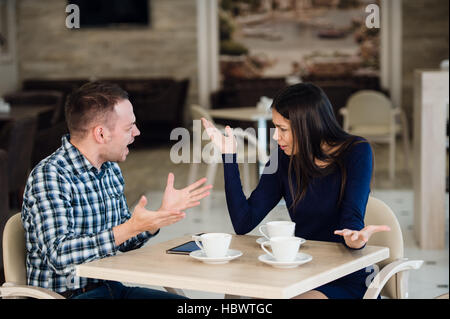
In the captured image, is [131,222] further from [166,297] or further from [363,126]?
[363,126]

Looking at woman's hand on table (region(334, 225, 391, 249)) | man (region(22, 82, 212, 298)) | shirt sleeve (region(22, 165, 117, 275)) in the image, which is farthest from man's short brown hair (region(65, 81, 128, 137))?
woman's hand on table (region(334, 225, 391, 249))

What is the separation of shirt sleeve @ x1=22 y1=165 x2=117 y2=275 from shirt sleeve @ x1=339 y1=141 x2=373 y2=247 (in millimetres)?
714

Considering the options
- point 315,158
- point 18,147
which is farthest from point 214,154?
point 315,158

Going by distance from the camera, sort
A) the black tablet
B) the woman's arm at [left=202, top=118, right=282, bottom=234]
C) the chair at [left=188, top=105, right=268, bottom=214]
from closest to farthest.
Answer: the black tablet, the woman's arm at [left=202, top=118, right=282, bottom=234], the chair at [left=188, top=105, right=268, bottom=214]

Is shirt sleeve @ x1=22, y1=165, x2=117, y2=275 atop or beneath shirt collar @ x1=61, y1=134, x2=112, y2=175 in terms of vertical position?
beneath

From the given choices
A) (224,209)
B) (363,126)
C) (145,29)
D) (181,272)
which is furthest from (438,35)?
(181,272)

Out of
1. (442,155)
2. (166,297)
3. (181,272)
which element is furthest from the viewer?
(442,155)

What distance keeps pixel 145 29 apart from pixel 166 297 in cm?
856

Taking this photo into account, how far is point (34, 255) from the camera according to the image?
2072 millimetres

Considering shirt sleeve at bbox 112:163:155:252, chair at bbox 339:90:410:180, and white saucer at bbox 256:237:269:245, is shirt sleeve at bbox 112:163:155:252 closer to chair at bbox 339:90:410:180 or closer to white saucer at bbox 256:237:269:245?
white saucer at bbox 256:237:269:245

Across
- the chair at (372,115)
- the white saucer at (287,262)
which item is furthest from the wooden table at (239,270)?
the chair at (372,115)

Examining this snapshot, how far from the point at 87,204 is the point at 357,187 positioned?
826mm

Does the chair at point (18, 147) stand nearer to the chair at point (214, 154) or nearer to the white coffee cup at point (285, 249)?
the chair at point (214, 154)

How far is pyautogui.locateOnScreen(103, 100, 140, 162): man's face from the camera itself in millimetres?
2156
